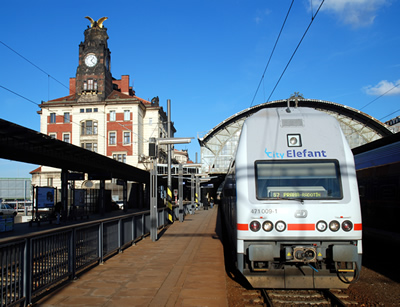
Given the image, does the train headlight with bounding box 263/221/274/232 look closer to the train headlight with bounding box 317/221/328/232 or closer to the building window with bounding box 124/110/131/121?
the train headlight with bounding box 317/221/328/232

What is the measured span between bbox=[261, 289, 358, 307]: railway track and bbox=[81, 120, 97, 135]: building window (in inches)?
2181

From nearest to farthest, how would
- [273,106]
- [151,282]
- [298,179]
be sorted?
[298,179] < [151,282] < [273,106]

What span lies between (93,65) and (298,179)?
186 ft

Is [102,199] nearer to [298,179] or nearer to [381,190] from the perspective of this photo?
[381,190]

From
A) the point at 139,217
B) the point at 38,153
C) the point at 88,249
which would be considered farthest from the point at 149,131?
the point at 88,249

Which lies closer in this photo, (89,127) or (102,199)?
(102,199)

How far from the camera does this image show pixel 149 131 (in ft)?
206

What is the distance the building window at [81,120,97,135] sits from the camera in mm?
59062

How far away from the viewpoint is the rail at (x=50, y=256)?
5.28m

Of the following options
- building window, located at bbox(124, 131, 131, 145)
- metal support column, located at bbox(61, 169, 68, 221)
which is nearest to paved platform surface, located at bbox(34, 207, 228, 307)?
metal support column, located at bbox(61, 169, 68, 221)

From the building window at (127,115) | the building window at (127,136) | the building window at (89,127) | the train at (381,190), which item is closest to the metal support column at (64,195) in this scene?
the train at (381,190)

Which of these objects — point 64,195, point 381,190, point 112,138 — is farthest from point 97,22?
point 381,190

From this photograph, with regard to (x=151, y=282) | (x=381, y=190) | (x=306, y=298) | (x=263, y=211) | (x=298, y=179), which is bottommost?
(x=306, y=298)

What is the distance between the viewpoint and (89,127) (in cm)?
5922
